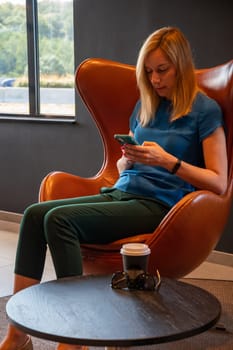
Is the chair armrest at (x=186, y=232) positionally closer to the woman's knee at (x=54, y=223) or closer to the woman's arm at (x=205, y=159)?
the woman's arm at (x=205, y=159)

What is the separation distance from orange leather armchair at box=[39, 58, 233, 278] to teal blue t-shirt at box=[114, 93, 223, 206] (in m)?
0.13

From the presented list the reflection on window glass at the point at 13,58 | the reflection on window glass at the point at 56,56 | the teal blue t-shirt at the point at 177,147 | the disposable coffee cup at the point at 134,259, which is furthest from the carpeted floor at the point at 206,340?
the reflection on window glass at the point at 13,58

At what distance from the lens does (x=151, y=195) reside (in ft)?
7.05

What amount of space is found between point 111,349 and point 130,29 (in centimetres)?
227

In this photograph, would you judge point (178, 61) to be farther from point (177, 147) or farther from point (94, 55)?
point (94, 55)

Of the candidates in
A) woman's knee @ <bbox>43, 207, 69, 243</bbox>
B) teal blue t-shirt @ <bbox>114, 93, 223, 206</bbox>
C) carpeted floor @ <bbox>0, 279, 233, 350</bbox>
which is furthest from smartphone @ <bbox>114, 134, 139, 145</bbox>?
carpeted floor @ <bbox>0, 279, 233, 350</bbox>

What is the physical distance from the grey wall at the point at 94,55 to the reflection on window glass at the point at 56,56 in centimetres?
18

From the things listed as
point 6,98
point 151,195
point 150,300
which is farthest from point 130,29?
point 150,300

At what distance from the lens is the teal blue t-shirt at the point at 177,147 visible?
215 cm

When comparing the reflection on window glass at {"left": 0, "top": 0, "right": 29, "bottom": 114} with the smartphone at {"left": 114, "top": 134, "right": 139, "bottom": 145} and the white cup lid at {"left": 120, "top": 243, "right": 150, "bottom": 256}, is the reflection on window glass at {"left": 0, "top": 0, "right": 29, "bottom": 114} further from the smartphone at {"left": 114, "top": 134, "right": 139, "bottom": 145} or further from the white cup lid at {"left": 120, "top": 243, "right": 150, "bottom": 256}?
the white cup lid at {"left": 120, "top": 243, "right": 150, "bottom": 256}

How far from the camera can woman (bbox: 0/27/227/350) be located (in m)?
1.95

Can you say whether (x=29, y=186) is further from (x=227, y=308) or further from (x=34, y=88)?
(x=227, y=308)

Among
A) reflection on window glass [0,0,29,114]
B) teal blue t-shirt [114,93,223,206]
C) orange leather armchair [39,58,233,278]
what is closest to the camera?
orange leather armchair [39,58,233,278]

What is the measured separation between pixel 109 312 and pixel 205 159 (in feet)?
2.99
